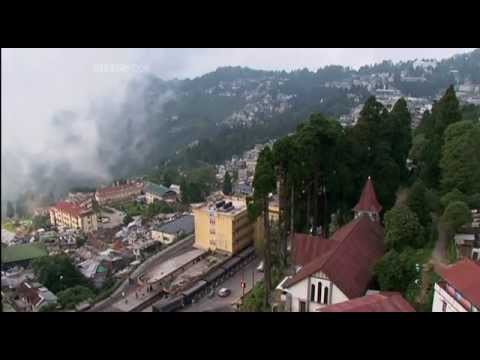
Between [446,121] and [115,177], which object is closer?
[446,121]

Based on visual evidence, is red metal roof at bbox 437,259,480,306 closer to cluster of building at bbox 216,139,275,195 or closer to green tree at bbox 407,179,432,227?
green tree at bbox 407,179,432,227

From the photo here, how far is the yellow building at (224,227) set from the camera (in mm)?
10797

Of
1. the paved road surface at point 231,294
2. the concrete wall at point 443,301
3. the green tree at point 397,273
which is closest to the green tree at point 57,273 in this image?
the paved road surface at point 231,294

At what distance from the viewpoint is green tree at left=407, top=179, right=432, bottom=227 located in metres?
6.57

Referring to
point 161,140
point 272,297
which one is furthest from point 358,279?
point 161,140

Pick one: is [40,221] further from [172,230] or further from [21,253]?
[172,230]

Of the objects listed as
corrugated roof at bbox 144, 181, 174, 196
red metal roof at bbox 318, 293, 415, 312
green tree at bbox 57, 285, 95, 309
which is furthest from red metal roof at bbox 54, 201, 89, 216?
red metal roof at bbox 318, 293, 415, 312

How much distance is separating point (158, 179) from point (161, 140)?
15.3 feet

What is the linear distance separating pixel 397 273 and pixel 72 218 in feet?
36.6

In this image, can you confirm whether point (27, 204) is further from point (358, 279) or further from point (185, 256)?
point (358, 279)

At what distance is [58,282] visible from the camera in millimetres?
10734

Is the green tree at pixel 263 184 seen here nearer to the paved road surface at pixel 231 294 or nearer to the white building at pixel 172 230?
the paved road surface at pixel 231 294

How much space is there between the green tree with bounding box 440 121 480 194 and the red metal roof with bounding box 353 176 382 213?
3.46 feet

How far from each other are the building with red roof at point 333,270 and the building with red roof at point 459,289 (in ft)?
3.98
